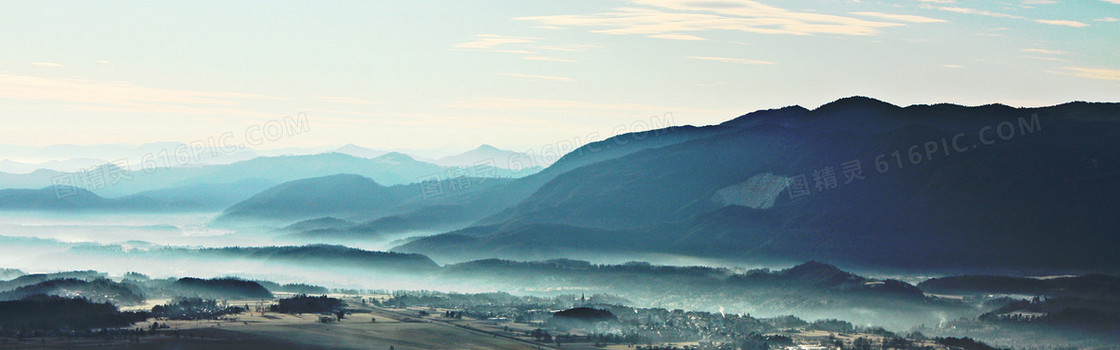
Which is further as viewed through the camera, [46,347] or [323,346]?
[323,346]

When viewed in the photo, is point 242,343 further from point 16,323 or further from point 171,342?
point 16,323

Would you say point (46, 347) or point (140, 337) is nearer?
point (46, 347)

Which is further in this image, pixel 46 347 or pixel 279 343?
pixel 279 343

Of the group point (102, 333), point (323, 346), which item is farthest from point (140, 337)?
point (323, 346)

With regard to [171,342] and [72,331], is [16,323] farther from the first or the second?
[171,342]

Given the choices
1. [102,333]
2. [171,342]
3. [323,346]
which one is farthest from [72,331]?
[323,346]

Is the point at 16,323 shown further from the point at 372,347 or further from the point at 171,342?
the point at 372,347

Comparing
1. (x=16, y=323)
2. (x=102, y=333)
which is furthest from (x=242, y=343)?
(x=16, y=323)
